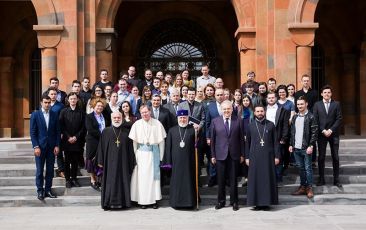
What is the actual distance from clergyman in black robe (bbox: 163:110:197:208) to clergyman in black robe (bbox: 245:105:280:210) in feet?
3.31

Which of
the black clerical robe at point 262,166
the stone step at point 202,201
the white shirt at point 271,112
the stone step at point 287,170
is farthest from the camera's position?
the stone step at point 287,170

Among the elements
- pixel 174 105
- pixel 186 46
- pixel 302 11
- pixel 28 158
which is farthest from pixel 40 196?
pixel 186 46

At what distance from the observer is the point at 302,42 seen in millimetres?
14500

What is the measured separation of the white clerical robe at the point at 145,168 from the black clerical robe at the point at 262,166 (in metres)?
1.66

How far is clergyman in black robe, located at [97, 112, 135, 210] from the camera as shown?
9.98 m

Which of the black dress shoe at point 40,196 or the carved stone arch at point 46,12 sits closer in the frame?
the black dress shoe at point 40,196

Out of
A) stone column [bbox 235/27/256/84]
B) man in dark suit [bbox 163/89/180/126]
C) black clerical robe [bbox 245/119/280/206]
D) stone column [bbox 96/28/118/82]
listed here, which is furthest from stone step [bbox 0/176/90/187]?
stone column [bbox 235/27/256/84]

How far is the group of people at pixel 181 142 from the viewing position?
1002cm

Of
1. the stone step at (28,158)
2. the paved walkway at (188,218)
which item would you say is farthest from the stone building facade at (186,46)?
the paved walkway at (188,218)

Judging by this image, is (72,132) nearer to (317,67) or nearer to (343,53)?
(317,67)

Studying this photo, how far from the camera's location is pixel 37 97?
19891 millimetres

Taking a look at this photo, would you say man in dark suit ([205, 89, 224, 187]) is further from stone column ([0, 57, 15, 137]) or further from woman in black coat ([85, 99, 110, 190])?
stone column ([0, 57, 15, 137])

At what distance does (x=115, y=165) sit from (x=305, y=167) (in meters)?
3.53

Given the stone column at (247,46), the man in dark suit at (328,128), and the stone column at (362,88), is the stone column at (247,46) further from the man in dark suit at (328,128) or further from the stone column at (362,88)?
the stone column at (362,88)
